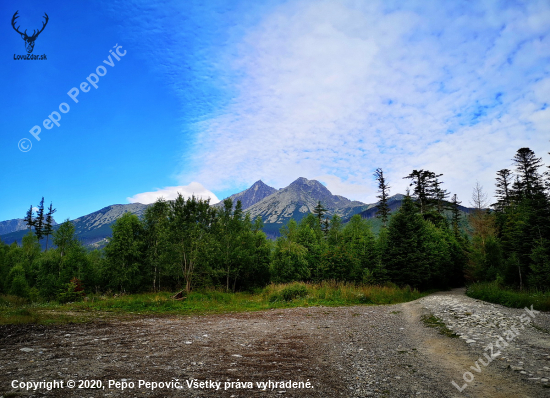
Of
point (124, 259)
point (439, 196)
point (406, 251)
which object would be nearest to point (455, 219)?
point (439, 196)

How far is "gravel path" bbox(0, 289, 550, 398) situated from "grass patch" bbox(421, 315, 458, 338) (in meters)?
0.33

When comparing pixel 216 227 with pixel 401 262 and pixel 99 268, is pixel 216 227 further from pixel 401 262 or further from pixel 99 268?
pixel 401 262

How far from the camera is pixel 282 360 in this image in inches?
283

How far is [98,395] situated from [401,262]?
3228cm

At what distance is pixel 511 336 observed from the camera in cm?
880

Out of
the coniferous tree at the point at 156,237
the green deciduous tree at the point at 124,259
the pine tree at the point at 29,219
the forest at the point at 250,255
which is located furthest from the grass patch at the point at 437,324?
the pine tree at the point at 29,219

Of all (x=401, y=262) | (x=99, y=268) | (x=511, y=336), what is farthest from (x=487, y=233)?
(x=99, y=268)

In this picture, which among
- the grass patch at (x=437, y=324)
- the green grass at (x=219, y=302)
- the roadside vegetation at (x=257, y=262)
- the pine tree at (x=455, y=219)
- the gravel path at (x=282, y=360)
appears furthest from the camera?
the pine tree at (x=455, y=219)

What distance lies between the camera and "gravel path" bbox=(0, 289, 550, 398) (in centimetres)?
514

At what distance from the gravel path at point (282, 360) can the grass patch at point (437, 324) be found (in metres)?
0.33

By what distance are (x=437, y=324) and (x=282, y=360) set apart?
355 inches

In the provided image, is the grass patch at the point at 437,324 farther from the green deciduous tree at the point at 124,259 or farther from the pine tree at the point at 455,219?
the pine tree at the point at 455,219

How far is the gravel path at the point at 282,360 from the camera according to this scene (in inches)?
203

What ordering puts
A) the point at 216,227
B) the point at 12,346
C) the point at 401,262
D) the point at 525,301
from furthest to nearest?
the point at 216,227
the point at 401,262
the point at 525,301
the point at 12,346
